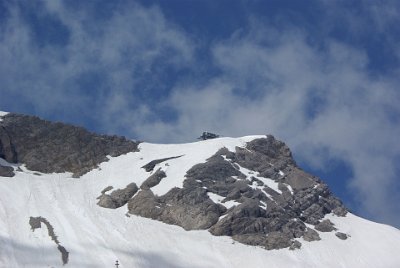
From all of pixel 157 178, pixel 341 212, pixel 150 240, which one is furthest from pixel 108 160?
pixel 341 212

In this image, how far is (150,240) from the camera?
96812mm

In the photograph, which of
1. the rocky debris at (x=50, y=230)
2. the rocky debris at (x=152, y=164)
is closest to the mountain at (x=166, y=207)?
the rocky debris at (x=50, y=230)

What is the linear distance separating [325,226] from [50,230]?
4237cm

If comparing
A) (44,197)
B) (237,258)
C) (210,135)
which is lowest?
(237,258)

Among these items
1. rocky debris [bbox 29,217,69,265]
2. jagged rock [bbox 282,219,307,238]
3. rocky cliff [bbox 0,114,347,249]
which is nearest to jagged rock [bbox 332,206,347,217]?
rocky cliff [bbox 0,114,347,249]

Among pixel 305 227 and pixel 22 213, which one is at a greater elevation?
pixel 305 227

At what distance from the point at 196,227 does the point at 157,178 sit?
45.9 ft

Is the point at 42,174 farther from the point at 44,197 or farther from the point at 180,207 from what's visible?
the point at 180,207

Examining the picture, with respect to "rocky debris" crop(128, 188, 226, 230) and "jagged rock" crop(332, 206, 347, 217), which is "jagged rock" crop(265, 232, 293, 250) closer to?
"rocky debris" crop(128, 188, 226, 230)

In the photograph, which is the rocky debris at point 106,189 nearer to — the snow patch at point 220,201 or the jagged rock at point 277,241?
the snow patch at point 220,201

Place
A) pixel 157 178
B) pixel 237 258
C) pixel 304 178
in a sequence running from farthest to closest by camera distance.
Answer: pixel 304 178
pixel 157 178
pixel 237 258

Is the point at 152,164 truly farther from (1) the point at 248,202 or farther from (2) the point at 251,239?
(2) the point at 251,239

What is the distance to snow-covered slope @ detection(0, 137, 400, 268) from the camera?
8956cm

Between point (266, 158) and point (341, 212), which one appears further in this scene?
point (266, 158)
